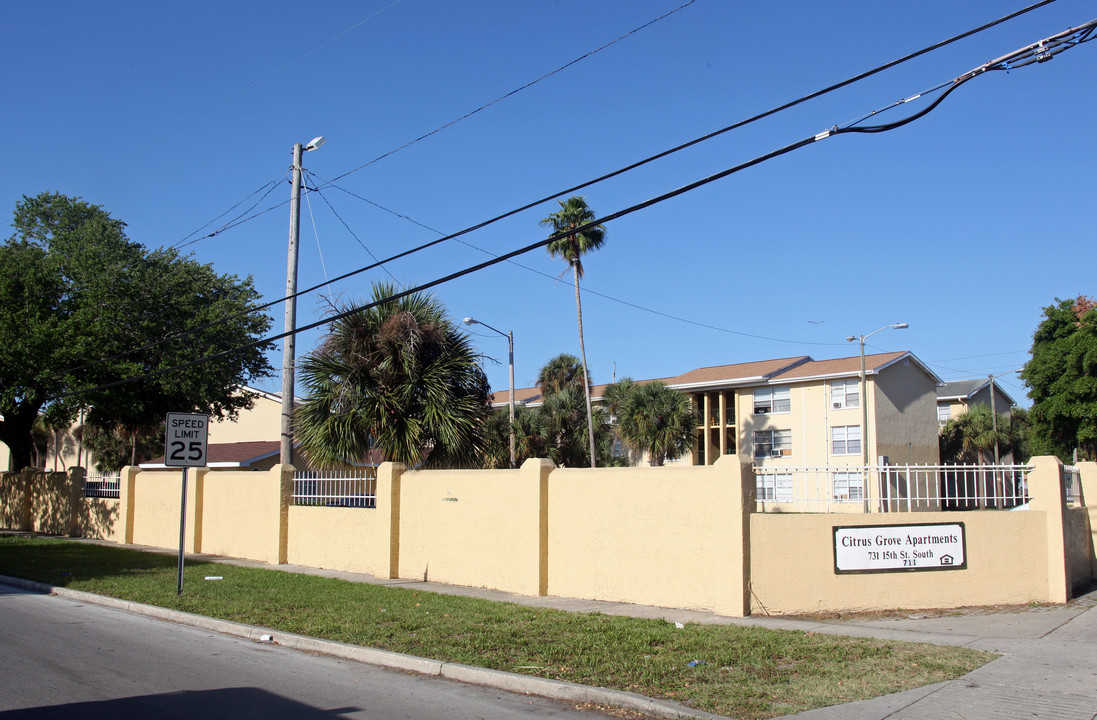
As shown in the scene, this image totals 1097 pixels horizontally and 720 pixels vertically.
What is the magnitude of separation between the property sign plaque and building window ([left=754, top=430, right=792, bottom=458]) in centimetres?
3214

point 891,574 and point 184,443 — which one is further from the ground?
point 184,443

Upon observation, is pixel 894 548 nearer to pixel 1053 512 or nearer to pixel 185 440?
pixel 1053 512

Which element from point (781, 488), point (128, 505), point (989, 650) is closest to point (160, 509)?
point (128, 505)

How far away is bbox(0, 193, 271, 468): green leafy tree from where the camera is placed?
78.3ft

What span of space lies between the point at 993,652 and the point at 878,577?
2.72 m

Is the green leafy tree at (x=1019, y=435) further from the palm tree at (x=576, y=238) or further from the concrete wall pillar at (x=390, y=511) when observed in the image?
the concrete wall pillar at (x=390, y=511)

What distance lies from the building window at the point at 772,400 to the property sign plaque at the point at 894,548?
32331 millimetres

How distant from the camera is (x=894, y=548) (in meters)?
11.4

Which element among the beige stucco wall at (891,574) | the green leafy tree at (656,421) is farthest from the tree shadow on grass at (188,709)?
the green leafy tree at (656,421)

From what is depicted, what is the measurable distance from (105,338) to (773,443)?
31.3 meters

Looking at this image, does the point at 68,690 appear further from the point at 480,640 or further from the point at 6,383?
the point at 6,383

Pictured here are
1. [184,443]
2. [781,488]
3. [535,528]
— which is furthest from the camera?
[184,443]

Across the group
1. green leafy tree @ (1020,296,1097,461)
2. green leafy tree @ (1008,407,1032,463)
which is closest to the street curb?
green leafy tree @ (1020,296,1097,461)

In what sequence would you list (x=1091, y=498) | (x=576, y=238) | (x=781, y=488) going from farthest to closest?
(x=576, y=238) → (x=1091, y=498) → (x=781, y=488)
